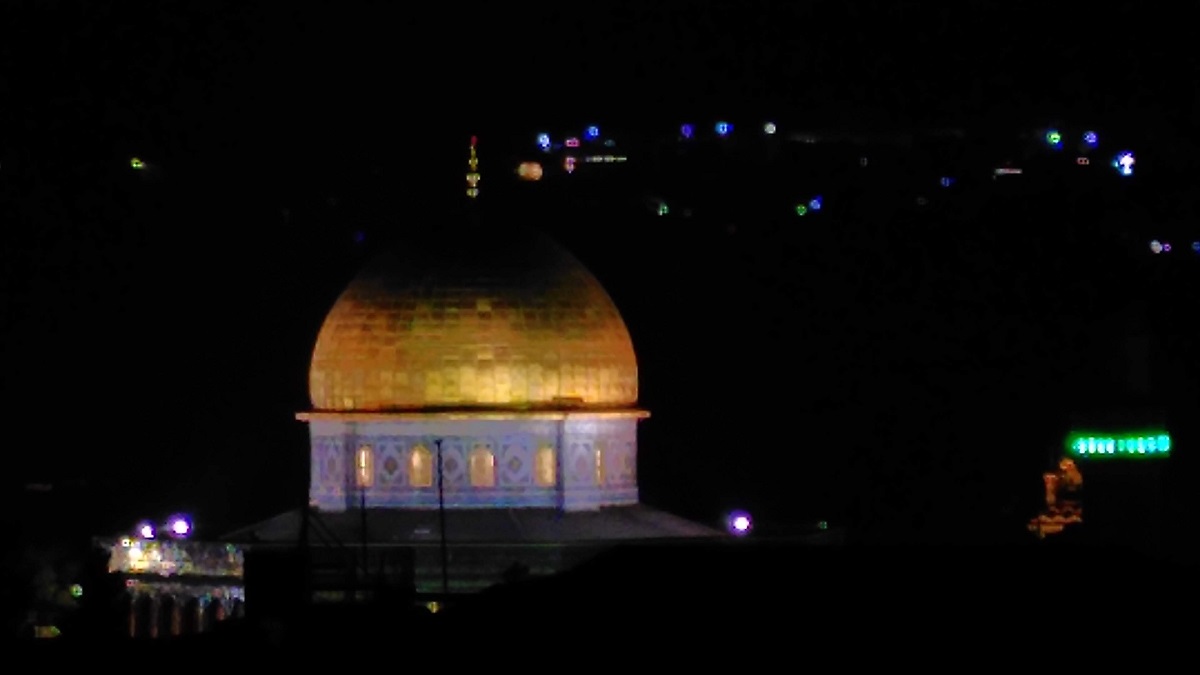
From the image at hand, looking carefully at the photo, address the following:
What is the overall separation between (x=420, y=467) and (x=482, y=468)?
27.1 inches

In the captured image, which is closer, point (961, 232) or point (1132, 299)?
point (1132, 299)

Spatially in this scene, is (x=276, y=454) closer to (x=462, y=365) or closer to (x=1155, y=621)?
(x=462, y=365)

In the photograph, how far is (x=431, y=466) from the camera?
75.2 metres

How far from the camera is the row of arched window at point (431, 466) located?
75.2 meters

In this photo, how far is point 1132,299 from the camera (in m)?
77.6

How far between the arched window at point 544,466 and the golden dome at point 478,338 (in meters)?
0.55

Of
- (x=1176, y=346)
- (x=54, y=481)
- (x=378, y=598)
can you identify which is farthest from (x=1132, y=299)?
(x=378, y=598)

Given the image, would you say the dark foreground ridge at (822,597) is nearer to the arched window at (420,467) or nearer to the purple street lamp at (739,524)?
the purple street lamp at (739,524)

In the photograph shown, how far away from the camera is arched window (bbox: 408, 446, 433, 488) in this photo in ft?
246

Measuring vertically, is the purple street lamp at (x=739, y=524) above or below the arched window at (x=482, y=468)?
below

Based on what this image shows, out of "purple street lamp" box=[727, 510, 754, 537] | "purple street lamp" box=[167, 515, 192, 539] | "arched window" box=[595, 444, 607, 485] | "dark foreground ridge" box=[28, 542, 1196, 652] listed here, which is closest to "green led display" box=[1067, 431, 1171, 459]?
"purple street lamp" box=[727, 510, 754, 537]

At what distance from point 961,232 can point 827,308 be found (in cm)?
288

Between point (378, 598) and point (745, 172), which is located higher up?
point (745, 172)

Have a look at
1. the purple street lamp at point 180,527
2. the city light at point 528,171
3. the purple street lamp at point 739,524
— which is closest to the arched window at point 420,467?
the purple street lamp at point 180,527
